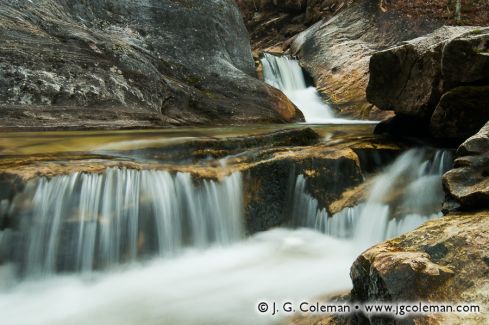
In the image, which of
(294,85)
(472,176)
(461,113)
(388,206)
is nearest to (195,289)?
(388,206)

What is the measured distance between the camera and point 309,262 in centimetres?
525

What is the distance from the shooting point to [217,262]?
537cm

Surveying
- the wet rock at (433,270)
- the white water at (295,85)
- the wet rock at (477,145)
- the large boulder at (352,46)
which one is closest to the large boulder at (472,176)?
the wet rock at (477,145)

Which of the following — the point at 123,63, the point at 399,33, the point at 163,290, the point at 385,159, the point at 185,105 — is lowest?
the point at 163,290

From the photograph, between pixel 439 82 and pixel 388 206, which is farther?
pixel 439 82

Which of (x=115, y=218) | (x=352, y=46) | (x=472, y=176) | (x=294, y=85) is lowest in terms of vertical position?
(x=115, y=218)

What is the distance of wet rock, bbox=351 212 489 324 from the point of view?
8.65 ft

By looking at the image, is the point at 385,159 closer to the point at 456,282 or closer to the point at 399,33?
the point at 456,282

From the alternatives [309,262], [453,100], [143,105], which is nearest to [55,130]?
[143,105]

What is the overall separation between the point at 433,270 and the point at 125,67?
912cm

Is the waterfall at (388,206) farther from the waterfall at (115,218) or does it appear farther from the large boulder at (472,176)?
the large boulder at (472,176)

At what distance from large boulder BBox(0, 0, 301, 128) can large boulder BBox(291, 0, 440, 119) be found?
3394mm

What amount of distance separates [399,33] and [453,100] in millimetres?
11624

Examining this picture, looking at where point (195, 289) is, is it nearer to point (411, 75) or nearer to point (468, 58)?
point (468, 58)
